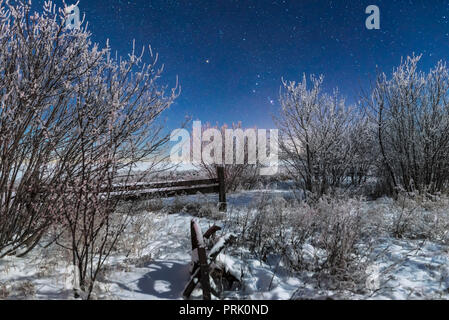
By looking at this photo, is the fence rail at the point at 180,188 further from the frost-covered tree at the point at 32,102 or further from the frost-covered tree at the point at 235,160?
the frost-covered tree at the point at 235,160

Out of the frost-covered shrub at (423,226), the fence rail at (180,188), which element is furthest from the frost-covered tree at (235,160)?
the frost-covered shrub at (423,226)

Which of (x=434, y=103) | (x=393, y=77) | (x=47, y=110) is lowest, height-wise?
(x=47, y=110)

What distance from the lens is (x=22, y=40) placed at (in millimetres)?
2445

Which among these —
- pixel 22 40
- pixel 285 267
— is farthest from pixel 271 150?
pixel 22 40

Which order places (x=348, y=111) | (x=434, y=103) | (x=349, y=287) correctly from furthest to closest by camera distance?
(x=348, y=111) < (x=434, y=103) < (x=349, y=287)

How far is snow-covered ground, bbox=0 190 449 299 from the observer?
2.20 m

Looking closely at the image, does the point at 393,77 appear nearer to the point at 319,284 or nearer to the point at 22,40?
the point at 319,284

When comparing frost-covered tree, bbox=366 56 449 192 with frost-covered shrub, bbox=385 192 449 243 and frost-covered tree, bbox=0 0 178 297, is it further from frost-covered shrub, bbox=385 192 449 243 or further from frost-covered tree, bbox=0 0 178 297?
frost-covered tree, bbox=0 0 178 297

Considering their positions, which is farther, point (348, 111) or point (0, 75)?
point (348, 111)

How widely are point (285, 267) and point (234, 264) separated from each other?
2.17 feet

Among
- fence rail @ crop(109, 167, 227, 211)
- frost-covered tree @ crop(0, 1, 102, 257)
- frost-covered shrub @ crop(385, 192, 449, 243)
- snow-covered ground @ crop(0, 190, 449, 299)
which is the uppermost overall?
frost-covered tree @ crop(0, 1, 102, 257)

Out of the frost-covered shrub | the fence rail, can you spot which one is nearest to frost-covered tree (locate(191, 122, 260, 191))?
the fence rail

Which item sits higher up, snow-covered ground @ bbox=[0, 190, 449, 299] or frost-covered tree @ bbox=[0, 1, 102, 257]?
frost-covered tree @ bbox=[0, 1, 102, 257]

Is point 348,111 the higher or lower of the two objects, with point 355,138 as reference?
higher
